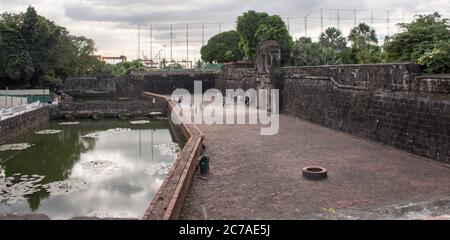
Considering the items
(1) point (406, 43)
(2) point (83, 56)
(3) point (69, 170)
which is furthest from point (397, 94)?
(2) point (83, 56)

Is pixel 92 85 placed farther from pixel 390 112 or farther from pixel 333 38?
pixel 390 112

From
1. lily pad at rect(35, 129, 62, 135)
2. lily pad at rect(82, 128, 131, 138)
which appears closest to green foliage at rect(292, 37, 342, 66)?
lily pad at rect(82, 128, 131, 138)

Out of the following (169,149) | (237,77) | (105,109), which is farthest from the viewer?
(237,77)

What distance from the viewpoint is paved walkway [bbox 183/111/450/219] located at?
23.7 ft

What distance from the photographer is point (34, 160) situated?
1470 cm

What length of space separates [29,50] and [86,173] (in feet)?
66.2

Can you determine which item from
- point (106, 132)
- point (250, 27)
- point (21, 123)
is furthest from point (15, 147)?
point (250, 27)

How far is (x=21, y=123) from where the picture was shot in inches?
768

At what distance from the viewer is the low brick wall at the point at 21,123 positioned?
1733 cm

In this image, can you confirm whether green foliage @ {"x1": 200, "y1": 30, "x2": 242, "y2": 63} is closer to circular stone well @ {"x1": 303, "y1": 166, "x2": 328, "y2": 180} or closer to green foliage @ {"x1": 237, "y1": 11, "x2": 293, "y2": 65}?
green foliage @ {"x1": 237, "y1": 11, "x2": 293, "y2": 65}

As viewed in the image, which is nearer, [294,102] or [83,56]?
[294,102]

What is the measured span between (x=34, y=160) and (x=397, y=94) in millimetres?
11416

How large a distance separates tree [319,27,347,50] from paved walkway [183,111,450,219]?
3092 cm

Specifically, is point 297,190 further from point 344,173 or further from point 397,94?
point 397,94
